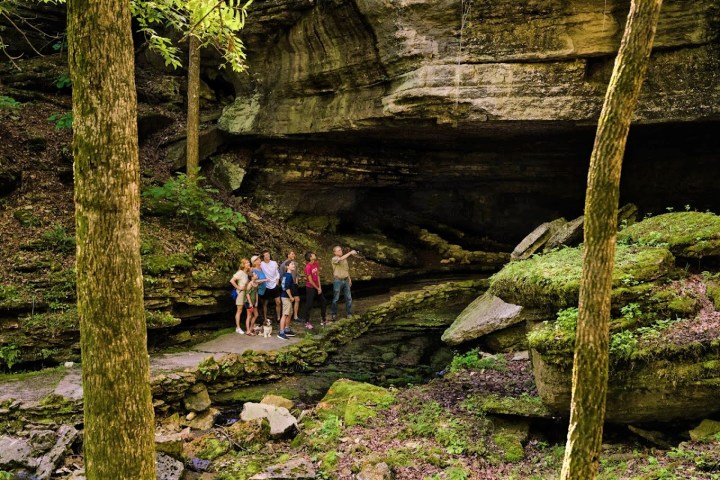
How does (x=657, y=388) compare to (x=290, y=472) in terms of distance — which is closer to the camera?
(x=657, y=388)

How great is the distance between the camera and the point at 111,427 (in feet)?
10.8

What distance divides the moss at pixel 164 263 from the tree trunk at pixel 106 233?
7592mm

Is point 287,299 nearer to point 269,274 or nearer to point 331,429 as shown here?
point 269,274

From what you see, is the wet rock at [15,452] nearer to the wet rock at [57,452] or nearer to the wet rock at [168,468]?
the wet rock at [57,452]

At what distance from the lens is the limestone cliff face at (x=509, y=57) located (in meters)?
10.9

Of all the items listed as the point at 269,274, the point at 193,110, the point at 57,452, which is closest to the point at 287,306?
the point at 269,274

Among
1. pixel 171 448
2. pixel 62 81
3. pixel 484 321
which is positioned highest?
pixel 62 81

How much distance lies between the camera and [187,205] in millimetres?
12391

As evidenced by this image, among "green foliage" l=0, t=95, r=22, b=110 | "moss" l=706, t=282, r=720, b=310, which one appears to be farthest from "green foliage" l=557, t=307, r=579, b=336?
→ "green foliage" l=0, t=95, r=22, b=110

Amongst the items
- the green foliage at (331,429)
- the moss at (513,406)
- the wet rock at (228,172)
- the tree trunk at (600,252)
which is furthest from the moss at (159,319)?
the tree trunk at (600,252)

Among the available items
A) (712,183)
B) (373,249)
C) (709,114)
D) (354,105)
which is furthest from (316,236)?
(712,183)

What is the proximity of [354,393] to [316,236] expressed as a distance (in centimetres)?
985

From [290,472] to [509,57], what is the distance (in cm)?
1036

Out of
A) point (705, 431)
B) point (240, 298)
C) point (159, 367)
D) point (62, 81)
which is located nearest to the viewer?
point (705, 431)
